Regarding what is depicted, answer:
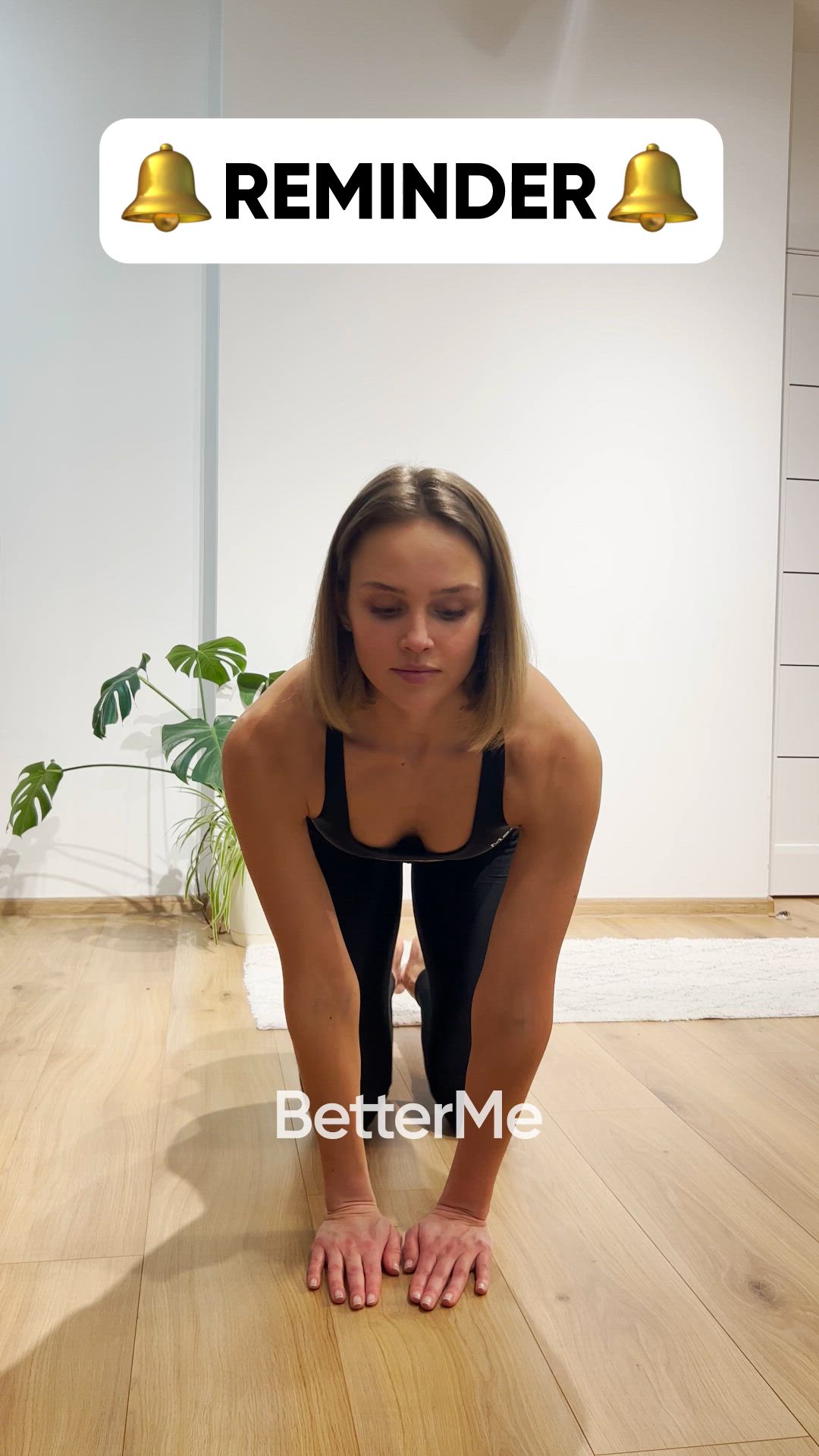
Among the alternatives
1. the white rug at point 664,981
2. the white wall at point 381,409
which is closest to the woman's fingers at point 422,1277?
the white rug at point 664,981

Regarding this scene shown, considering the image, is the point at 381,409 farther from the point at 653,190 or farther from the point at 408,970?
the point at 408,970

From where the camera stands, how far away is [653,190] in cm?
290

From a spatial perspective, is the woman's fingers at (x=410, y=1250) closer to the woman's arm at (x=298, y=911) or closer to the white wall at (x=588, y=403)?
the woman's arm at (x=298, y=911)

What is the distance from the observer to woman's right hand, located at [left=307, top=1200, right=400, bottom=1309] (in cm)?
135

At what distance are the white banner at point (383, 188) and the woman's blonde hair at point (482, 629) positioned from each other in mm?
2181

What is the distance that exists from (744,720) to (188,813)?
1622 millimetres

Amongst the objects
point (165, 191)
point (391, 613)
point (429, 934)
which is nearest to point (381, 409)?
point (165, 191)

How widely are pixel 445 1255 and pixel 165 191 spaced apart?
2.44 metres

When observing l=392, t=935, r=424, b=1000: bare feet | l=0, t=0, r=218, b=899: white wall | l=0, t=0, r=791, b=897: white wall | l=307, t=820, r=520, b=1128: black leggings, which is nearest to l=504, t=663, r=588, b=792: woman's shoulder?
l=307, t=820, r=520, b=1128: black leggings

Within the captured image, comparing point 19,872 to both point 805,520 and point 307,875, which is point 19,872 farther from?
Result: point 805,520

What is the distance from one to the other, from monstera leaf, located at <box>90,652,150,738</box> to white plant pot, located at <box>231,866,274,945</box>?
504mm

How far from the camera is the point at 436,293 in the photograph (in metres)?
3.27

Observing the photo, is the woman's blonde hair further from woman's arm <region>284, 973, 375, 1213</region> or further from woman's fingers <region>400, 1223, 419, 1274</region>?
woman's fingers <region>400, 1223, 419, 1274</region>

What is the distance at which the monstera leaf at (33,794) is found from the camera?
2928 millimetres
